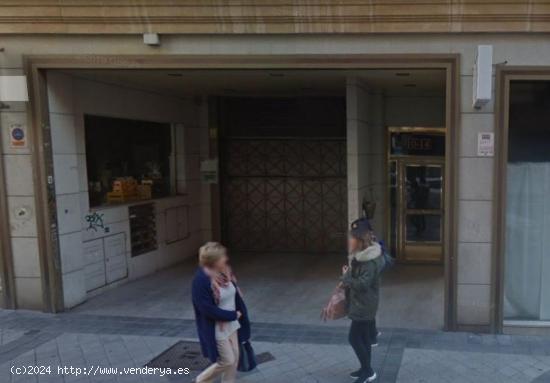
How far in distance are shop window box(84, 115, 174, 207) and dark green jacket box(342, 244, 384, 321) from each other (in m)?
4.70

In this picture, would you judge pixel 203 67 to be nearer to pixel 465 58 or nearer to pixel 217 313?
pixel 465 58

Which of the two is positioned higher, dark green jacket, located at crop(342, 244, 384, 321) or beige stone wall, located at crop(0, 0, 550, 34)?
beige stone wall, located at crop(0, 0, 550, 34)

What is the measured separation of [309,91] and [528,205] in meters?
4.37

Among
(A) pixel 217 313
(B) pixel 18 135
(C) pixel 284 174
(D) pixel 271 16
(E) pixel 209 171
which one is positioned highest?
(D) pixel 271 16

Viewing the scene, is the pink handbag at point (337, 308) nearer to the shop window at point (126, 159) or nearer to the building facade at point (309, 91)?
the building facade at point (309, 91)

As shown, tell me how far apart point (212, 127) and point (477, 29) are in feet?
18.7

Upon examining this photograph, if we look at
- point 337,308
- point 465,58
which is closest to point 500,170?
point 465,58

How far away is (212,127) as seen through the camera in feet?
32.2

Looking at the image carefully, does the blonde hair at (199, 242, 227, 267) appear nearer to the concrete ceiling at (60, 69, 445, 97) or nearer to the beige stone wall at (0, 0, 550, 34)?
the beige stone wall at (0, 0, 550, 34)

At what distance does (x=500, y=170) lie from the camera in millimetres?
5352

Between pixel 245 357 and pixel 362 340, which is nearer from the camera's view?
pixel 245 357

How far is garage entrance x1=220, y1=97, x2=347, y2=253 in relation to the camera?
9.70 metres

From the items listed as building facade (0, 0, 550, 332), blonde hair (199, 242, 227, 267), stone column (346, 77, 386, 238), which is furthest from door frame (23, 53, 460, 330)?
blonde hair (199, 242, 227, 267)

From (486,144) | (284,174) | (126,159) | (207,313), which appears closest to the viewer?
(207,313)
